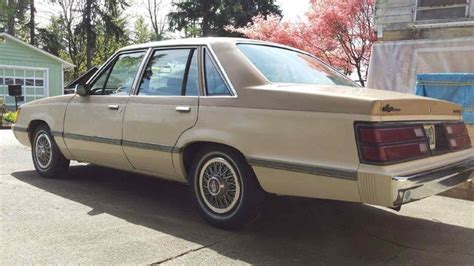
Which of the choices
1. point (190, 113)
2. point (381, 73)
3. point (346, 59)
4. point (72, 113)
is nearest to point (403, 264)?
point (190, 113)

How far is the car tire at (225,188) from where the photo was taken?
152 inches

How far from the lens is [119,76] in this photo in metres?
5.15

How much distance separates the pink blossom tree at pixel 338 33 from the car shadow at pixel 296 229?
10.5 meters

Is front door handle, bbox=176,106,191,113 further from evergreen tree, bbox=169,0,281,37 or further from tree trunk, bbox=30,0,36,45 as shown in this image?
tree trunk, bbox=30,0,36,45

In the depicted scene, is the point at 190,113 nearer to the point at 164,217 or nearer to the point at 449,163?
the point at 164,217

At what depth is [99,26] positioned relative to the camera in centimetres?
3509

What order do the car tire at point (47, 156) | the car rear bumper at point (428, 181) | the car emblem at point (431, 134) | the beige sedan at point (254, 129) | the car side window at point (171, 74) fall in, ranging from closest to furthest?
the car rear bumper at point (428, 181), the beige sedan at point (254, 129), the car emblem at point (431, 134), the car side window at point (171, 74), the car tire at point (47, 156)

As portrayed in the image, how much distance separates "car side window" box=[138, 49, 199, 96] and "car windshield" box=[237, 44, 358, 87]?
20.0 inches

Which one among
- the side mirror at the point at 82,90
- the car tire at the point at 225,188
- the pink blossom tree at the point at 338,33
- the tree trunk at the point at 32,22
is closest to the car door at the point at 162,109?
the car tire at the point at 225,188

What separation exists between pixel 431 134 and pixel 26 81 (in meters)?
24.2

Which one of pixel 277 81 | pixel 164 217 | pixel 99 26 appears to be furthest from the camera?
pixel 99 26

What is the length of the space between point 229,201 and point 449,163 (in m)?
1.76

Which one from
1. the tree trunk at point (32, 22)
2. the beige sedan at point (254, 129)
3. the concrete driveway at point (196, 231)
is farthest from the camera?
the tree trunk at point (32, 22)

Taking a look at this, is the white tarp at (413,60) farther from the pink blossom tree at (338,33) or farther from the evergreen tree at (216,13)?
the evergreen tree at (216,13)
